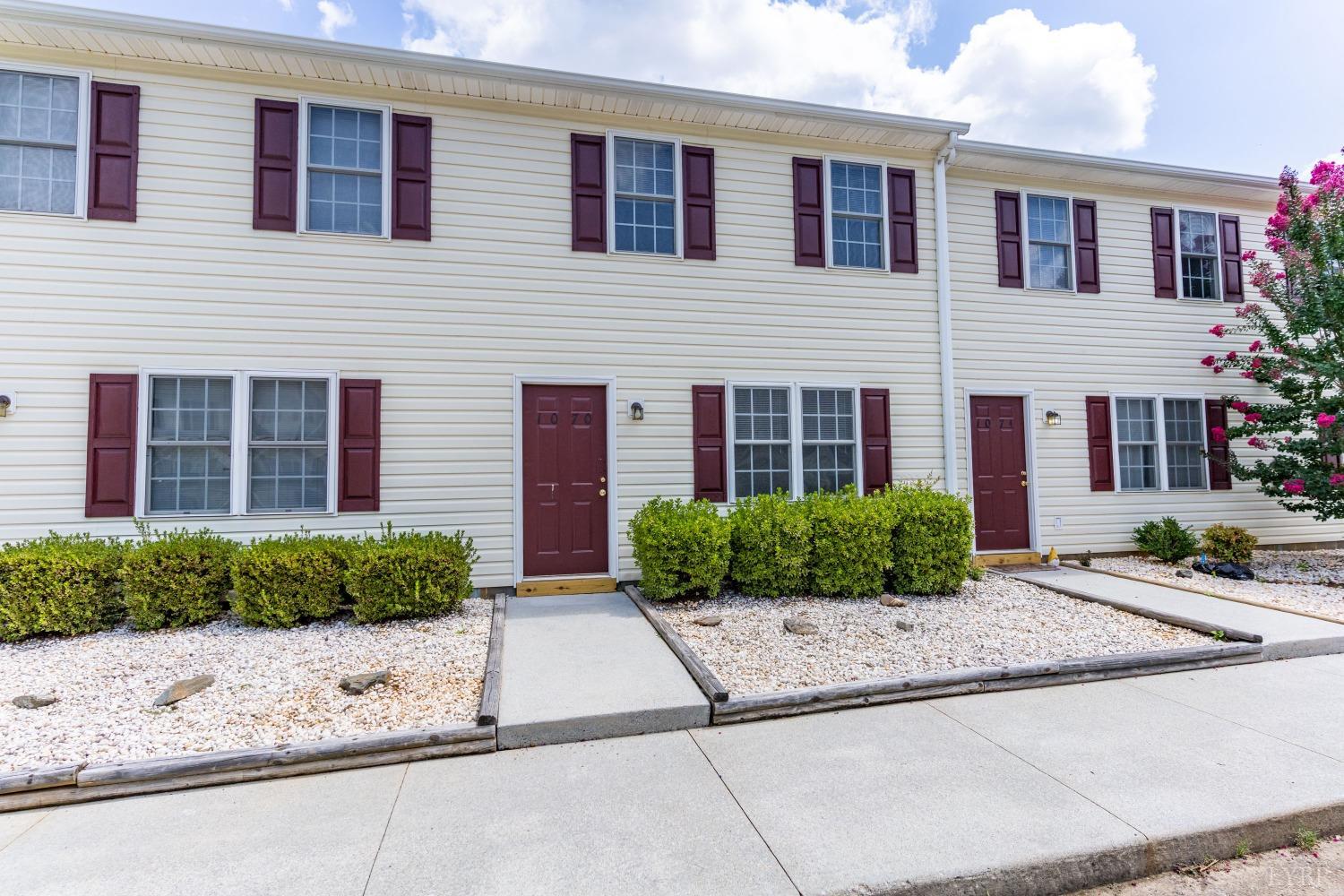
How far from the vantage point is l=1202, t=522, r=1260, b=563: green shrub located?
23.6 feet

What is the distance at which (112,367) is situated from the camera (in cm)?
535

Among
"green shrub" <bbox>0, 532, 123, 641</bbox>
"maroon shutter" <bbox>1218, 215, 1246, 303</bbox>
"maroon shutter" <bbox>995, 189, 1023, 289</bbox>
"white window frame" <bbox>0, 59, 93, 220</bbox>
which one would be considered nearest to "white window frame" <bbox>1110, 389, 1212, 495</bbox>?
A: "maroon shutter" <bbox>1218, 215, 1246, 303</bbox>

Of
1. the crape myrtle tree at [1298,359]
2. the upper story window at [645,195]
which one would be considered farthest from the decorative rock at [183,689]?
the crape myrtle tree at [1298,359]

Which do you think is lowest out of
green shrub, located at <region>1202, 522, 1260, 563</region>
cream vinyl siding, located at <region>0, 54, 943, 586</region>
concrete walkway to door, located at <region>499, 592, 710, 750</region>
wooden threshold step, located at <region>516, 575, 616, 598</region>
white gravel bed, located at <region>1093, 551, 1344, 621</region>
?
→ concrete walkway to door, located at <region>499, 592, 710, 750</region>

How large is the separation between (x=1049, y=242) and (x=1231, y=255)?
2.86 metres

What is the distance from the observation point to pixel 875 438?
273 inches

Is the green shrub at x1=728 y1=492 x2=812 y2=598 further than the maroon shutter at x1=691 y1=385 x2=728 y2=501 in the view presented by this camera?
No

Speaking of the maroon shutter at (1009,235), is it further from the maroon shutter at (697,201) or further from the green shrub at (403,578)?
the green shrub at (403,578)

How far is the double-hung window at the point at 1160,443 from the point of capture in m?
7.90

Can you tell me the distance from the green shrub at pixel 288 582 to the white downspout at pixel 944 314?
20.5 ft

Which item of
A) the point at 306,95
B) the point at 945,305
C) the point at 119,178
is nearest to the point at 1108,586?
the point at 945,305

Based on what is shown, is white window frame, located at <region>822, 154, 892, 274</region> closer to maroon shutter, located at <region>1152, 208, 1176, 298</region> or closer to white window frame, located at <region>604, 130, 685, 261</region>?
white window frame, located at <region>604, 130, 685, 261</region>

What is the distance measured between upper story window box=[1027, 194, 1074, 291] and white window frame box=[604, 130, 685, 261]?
4548 mm

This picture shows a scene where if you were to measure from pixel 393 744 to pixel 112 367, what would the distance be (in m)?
4.73
